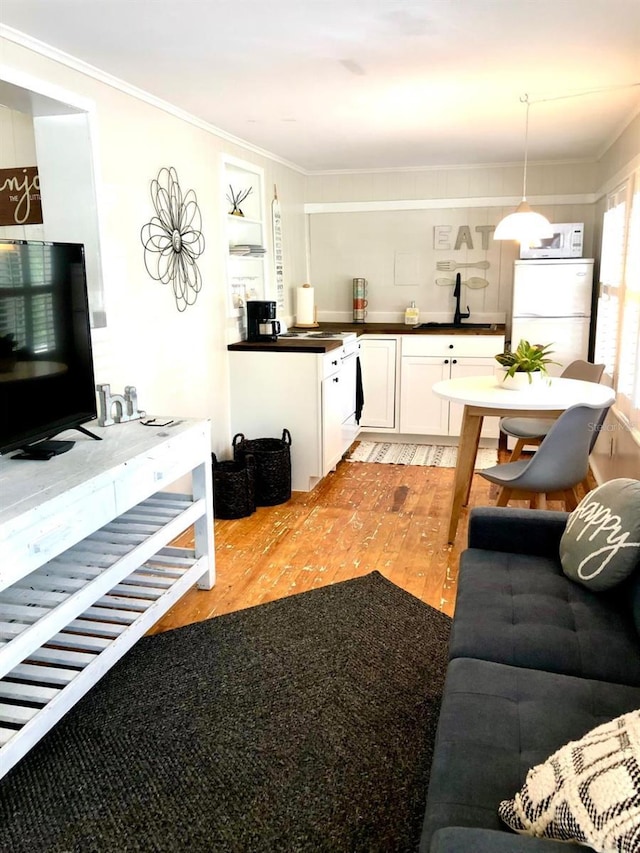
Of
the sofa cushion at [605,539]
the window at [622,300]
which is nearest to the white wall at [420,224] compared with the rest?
the window at [622,300]

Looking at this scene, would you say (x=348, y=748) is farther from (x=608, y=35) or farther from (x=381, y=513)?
(x=608, y=35)

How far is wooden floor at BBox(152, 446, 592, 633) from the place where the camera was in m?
3.11

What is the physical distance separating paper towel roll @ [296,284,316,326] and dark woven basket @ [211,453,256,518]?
6.34 ft

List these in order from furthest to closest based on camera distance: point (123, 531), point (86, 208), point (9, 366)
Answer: point (86, 208)
point (123, 531)
point (9, 366)

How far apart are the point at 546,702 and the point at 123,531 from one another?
1.69 meters

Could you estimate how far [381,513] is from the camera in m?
4.12

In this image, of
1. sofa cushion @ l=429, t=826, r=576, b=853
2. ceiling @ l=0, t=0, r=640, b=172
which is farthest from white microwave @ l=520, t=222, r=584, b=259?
sofa cushion @ l=429, t=826, r=576, b=853

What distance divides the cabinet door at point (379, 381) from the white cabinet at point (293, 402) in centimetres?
106

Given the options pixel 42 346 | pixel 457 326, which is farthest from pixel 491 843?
pixel 457 326

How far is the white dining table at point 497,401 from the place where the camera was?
10.9ft

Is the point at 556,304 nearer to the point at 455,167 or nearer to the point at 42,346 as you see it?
the point at 455,167

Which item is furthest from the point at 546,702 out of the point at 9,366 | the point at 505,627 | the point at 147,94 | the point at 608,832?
the point at 147,94

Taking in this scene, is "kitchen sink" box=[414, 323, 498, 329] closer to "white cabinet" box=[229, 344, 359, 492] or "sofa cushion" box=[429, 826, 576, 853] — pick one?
"white cabinet" box=[229, 344, 359, 492]

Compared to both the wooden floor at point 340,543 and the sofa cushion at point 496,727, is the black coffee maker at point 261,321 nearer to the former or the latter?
the wooden floor at point 340,543
